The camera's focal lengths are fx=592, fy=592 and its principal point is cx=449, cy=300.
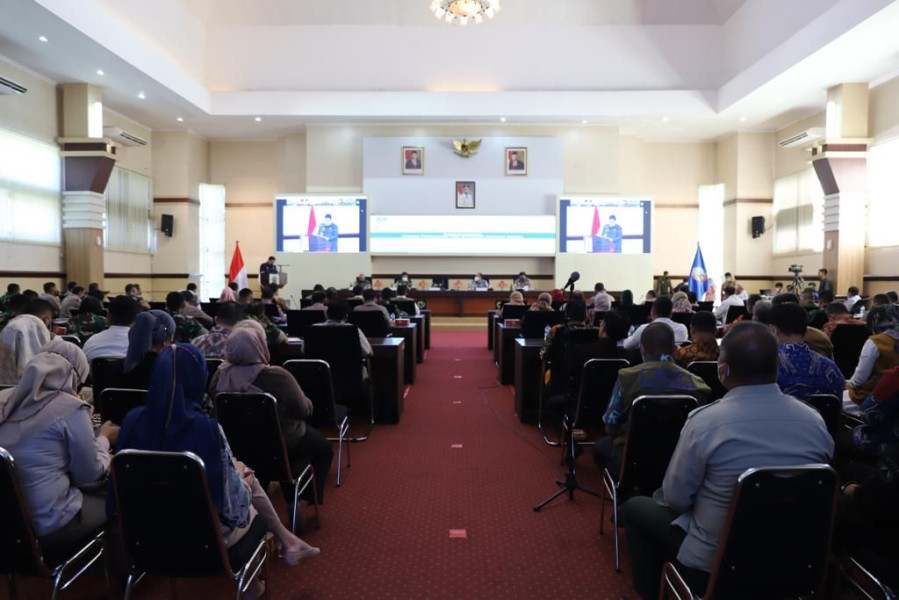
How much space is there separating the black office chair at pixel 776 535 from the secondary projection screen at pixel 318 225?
1346cm

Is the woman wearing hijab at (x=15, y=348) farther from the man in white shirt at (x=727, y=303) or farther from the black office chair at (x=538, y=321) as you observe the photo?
the man in white shirt at (x=727, y=303)

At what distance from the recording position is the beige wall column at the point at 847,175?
36.8 feet

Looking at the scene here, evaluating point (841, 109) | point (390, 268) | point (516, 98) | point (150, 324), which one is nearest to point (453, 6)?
point (516, 98)

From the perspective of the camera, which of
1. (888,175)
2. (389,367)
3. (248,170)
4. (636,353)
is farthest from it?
(248,170)

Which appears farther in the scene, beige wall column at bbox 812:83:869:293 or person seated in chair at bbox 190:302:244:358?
beige wall column at bbox 812:83:869:293

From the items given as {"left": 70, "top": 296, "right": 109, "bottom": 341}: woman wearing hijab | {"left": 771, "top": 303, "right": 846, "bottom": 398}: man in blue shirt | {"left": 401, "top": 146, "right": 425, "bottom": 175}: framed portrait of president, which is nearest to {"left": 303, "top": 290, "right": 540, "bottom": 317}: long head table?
{"left": 401, "top": 146, "right": 425, "bottom": 175}: framed portrait of president

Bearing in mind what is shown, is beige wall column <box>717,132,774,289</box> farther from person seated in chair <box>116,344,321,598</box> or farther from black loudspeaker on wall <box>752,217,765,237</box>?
person seated in chair <box>116,344,321,598</box>

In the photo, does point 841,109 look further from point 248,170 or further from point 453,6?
point 248,170

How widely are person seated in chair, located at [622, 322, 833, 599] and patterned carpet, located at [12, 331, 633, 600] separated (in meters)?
0.79

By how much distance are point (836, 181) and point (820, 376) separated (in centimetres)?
1067

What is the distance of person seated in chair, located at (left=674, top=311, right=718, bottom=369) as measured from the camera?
3.57m

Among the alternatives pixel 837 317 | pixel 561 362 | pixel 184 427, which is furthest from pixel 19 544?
pixel 837 317

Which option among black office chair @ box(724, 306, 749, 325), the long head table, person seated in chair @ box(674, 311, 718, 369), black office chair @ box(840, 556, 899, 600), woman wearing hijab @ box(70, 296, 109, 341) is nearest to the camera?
black office chair @ box(840, 556, 899, 600)

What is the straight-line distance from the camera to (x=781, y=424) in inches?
64.6
